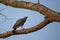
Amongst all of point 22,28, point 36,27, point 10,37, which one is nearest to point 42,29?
point 36,27

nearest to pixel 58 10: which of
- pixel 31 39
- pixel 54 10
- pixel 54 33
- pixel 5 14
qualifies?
pixel 54 10

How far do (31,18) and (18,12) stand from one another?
0.39 ft

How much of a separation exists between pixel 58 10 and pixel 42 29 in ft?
0.66

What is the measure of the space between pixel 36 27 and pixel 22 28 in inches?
4.7

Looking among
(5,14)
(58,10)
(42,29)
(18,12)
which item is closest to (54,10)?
(58,10)

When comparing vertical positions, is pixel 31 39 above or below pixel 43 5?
below

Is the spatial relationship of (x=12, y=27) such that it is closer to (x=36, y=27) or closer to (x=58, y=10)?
(x=36, y=27)

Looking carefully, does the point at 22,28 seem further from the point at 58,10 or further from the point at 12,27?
the point at 58,10

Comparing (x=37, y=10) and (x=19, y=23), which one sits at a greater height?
(x=37, y=10)

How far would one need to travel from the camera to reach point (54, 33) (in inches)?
66.2

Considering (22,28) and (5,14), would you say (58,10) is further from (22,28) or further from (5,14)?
(5,14)

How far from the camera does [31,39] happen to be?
5.59ft

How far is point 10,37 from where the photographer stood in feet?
5.69

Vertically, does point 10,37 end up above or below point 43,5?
below
